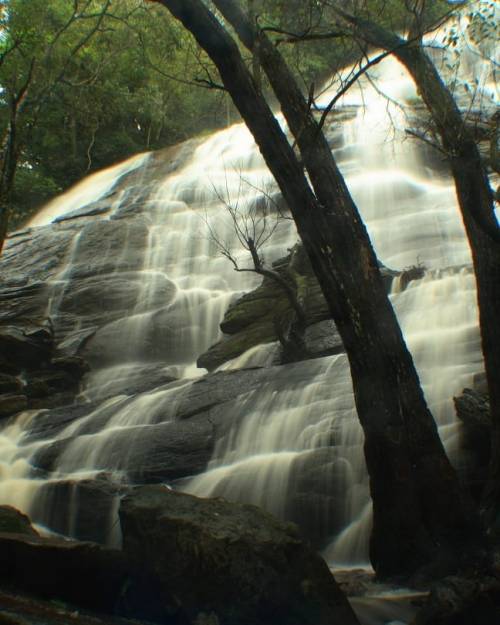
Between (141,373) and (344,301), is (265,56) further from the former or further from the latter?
(141,373)

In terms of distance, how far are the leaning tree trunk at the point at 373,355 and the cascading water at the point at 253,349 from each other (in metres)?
1.45

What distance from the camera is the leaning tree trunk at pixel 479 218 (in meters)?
6.86

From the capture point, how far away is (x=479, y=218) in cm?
692

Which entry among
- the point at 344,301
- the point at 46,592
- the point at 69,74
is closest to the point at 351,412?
the point at 344,301

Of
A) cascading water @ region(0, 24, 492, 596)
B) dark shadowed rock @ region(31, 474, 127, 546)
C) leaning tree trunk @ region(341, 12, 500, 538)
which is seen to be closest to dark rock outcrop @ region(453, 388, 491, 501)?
cascading water @ region(0, 24, 492, 596)

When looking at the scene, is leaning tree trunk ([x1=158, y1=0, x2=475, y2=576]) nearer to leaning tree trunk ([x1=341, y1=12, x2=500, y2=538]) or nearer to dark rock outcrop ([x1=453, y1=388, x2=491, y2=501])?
leaning tree trunk ([x1=341, y1=12, x2=500, y2=538])

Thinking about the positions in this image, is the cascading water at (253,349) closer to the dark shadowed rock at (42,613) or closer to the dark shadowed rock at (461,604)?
the dark shadowed rock at (461,604)

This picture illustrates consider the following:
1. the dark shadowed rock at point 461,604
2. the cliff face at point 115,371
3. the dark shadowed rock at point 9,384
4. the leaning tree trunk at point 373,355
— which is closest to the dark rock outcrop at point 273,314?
the cliff face at point 115,371

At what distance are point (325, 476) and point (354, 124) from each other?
60.7 feet

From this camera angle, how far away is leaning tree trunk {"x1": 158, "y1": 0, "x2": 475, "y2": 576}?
6168 millimetres

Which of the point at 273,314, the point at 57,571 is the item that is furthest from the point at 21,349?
the point at 57,571

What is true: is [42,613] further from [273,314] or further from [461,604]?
[273,314]

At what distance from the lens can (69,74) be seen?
27.3 m

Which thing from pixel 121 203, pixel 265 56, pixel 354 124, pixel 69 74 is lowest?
pixel 265 56
